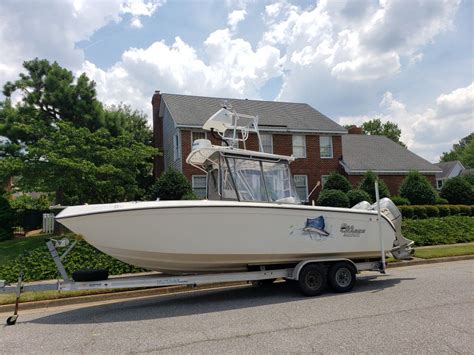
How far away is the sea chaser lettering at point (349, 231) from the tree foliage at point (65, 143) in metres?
10.4

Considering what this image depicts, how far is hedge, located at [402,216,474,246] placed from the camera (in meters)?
16.3

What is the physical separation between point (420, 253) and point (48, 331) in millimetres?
11414

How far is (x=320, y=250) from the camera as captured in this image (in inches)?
322

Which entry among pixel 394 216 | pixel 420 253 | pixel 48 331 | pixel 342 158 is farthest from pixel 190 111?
pixel 48 331

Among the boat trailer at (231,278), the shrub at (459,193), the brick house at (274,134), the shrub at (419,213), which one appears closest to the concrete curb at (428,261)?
the boat trailer at (231,278)

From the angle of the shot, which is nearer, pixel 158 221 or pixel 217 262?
pixel 158 221

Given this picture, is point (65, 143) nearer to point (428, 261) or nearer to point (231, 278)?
point (231, 278)

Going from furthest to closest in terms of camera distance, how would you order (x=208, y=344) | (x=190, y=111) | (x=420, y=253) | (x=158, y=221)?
1. (x=190, y=111)
2. (x=420, y=253)
3. (x=158, y=221)
4. (x=208, y=344)

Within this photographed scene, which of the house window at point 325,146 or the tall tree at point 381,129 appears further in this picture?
the tall tree at point 381,129

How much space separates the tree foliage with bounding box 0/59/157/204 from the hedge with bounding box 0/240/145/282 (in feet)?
14.1

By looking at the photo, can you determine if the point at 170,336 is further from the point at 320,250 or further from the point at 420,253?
the point at 420,253

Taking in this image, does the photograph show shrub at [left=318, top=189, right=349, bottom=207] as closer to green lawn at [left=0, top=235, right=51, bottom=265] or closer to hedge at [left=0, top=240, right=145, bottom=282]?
hedge at [left=0, top=240, right=145, bottom=282]

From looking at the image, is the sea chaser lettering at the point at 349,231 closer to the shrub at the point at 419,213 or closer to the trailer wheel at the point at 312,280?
the trailer wheel at the point at 312,280

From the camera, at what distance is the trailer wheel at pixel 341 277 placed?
8.30 meters
